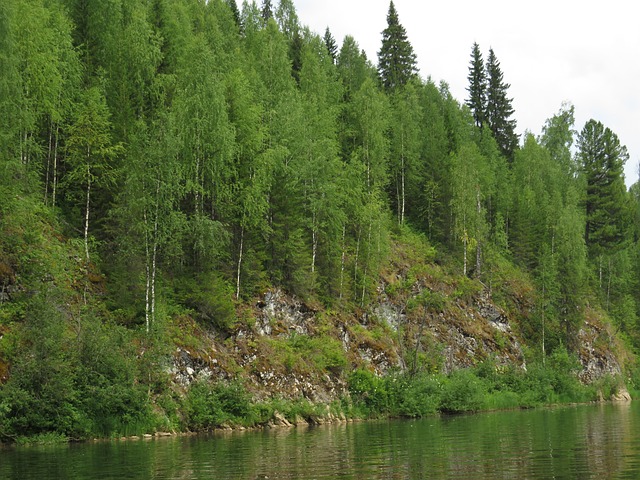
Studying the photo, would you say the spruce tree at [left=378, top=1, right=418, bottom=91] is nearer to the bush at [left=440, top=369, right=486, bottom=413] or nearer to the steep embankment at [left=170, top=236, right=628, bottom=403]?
the steep embankment at [left=170, top=236, right=628, bottom=403]

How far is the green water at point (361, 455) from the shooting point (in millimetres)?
15609

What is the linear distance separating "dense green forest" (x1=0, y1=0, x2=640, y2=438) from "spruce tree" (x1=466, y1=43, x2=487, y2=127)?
72.7 ft

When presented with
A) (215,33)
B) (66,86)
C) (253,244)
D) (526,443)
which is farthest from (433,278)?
(526,443)

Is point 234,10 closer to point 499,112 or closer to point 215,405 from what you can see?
point 499,112

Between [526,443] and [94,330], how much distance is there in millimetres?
18070

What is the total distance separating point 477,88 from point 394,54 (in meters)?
13.5

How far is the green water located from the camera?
15609 millimetres

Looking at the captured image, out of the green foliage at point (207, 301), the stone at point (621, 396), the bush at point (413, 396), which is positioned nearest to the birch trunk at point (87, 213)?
the green foliage at point (207, 301)

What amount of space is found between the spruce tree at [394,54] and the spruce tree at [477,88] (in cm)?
929

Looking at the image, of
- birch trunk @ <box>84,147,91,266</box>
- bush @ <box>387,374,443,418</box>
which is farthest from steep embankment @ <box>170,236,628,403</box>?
birch trunk @ <box>84,147,91,266</box>

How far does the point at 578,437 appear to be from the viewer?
24109mm

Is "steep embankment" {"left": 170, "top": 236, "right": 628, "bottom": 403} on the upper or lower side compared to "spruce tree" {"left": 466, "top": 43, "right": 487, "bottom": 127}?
lower

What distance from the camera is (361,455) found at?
64.8 feet

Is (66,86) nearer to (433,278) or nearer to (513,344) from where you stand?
(433,278)
